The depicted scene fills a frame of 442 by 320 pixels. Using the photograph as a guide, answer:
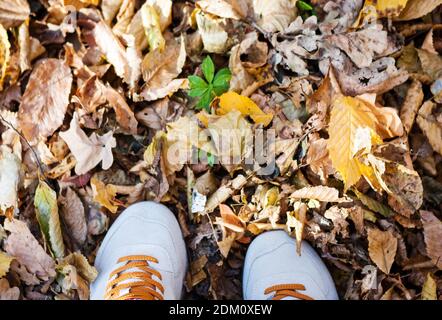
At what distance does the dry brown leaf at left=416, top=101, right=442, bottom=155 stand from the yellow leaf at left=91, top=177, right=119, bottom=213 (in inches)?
38.3

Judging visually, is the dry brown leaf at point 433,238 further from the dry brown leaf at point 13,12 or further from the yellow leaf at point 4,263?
the dry brown leaf at point 13,12

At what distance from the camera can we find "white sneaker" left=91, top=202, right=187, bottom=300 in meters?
1.35

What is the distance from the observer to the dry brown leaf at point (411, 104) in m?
1.41

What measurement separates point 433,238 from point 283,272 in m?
0.45

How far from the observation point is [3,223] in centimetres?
151

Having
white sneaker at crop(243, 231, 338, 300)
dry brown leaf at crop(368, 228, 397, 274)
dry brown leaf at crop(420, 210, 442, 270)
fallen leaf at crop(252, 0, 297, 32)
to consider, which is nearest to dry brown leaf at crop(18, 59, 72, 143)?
fallen leaf at crop(252, 0, 297, 32)

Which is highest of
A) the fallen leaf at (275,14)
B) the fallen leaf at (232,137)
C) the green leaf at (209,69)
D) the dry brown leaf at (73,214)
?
the fallen leaf at (275,14)

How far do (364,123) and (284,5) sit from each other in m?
0.45

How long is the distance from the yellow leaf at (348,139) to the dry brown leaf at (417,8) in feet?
1.10

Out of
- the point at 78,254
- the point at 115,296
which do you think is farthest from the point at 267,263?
the point at 78,254

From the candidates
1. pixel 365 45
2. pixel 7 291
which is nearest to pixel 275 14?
pixel 365 45

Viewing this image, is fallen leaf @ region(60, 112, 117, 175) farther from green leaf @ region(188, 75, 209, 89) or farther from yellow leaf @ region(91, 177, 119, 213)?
green leaf @ region(188, 75, 209, 89)

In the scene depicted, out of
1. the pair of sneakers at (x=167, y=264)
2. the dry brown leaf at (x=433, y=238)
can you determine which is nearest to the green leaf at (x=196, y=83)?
the pair of sneakers at (x=167, y=264)
